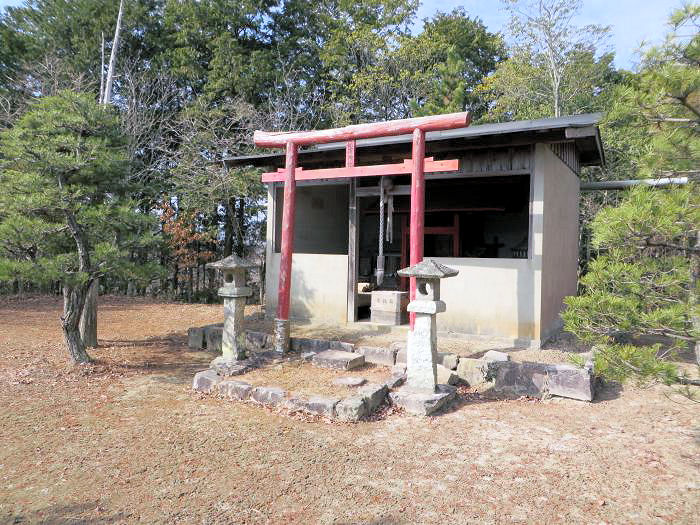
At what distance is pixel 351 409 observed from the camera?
472cm

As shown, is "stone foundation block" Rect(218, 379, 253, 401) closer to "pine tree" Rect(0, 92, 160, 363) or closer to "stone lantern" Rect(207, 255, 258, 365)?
"stone lantern" Rect(207, 255, 258, 365)

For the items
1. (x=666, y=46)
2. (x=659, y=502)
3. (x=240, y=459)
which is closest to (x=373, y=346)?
(x=240, y=459)

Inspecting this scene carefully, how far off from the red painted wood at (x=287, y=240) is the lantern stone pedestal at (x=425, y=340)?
256cm

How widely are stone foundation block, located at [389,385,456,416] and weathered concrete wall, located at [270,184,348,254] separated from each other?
536 cm

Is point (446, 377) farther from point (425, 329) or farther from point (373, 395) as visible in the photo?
point (373, 395)

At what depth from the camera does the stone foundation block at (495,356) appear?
19.9ft

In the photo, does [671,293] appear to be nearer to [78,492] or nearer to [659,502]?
[659,502]

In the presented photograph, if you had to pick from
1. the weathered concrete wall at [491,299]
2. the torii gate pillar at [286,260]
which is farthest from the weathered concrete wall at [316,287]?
the weathered concrete wall at [491,299]

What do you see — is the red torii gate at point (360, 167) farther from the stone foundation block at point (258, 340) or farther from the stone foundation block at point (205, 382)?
the stone foundation block at point (205, 382)

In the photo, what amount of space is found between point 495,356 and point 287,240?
3.68m

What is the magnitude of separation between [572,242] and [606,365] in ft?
24.9

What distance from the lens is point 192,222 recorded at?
1471 centimetres

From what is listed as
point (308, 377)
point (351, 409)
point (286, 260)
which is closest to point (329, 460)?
point (351, 409)

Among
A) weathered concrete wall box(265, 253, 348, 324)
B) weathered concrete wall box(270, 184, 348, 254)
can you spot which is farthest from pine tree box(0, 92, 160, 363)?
weathered concrete wall box(270, 184, 348, 254)
